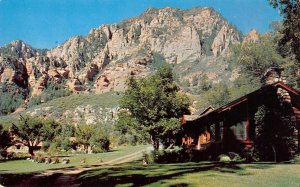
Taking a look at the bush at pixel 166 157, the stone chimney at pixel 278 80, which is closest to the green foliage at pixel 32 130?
the bush at pixel 166 157

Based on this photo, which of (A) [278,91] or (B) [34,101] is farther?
(B) [34,101]

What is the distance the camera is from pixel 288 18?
2902 centimetres

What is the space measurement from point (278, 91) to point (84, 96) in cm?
12140

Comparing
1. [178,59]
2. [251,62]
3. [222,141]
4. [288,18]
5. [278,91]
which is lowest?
[222,141]

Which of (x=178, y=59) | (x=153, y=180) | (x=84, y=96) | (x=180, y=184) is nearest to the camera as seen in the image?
(x=180, y=184)

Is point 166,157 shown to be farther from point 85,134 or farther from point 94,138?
point 85,134

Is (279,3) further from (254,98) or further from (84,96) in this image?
(84,96)

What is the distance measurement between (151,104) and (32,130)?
27.4 meters

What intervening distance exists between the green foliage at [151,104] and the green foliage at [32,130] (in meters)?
24.0

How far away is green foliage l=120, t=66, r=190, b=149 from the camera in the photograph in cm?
3666

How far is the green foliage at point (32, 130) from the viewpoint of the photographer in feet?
181

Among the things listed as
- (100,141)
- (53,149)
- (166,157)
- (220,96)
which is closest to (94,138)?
(100,141)

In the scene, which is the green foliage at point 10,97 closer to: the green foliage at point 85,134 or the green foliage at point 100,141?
the green foliage at point 85,134

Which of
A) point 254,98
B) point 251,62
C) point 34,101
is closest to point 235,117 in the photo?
point 254,98
